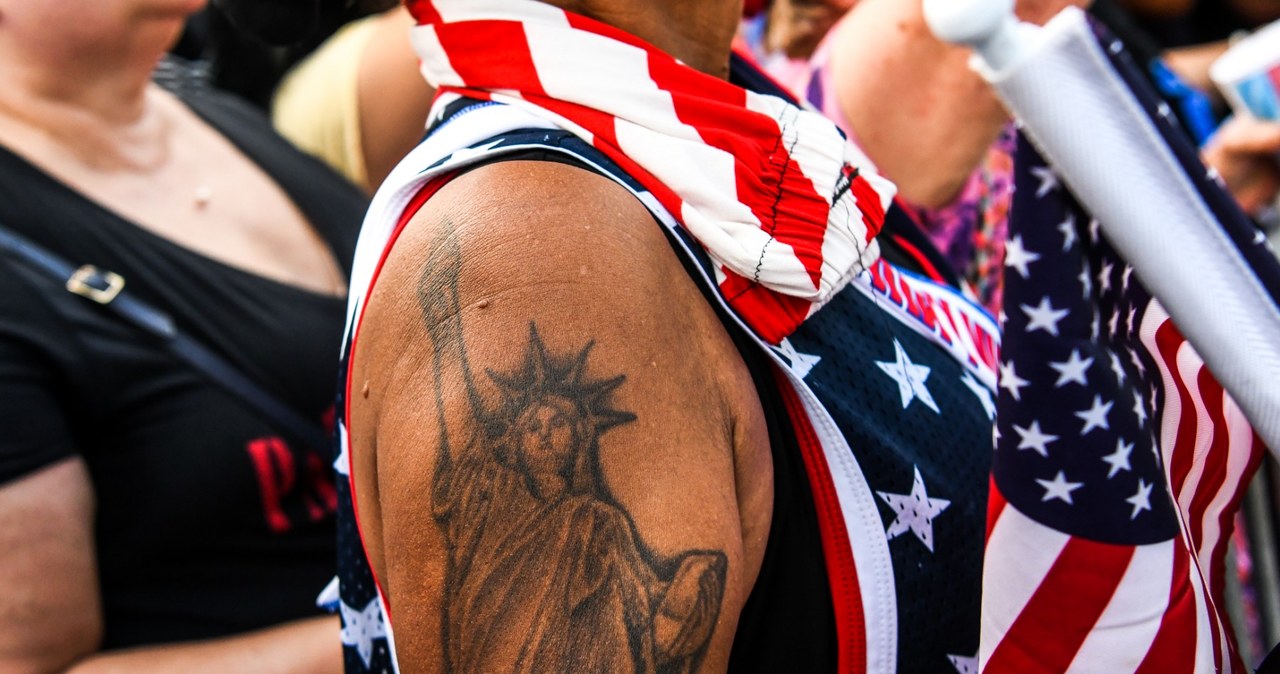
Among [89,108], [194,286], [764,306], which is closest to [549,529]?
[764,306]

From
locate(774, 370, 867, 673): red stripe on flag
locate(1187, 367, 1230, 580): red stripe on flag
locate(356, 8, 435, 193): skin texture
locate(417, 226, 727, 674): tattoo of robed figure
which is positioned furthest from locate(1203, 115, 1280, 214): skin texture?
locate(417, 226, 727, 674): tattoo of robed figure

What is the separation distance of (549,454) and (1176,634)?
62 cm

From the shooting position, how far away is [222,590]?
180 centimetres

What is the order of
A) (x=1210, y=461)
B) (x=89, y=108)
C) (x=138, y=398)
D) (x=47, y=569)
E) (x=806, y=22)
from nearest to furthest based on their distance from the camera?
(x=1210, y=461) → (x=47, y=569) → (x=138, y=398) → (x=89, y=108) → (x=806, y=22)

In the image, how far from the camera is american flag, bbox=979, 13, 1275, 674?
3.22 feet

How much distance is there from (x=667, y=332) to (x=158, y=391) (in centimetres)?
108

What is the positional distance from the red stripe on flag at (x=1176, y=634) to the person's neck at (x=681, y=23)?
2.26ft

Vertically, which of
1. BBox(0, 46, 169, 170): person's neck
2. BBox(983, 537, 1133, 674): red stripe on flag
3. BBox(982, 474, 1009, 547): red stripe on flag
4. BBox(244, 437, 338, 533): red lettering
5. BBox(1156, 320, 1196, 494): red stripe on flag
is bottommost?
BBox(244, 437, 338, 533): red lettering

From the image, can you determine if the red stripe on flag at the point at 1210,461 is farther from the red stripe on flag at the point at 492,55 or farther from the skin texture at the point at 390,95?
the skin texture at the point at 390,95

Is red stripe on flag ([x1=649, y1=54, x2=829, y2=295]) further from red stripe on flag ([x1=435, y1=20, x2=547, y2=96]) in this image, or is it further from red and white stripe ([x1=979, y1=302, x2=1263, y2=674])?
Answer: red and white stripe ([x1=979, y1=302, x2=1263, y2=674])

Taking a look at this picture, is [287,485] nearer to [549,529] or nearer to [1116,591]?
[549,529]

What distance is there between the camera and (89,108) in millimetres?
1983

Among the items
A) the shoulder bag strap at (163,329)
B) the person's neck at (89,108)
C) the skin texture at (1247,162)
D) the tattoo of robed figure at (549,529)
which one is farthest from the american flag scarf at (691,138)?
the skin texture at (1247,162)

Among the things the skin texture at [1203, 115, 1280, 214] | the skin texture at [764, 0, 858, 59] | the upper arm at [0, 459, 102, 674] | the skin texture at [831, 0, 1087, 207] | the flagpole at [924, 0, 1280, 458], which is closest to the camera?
the flagpole at [924, 0, 1280, 458]
